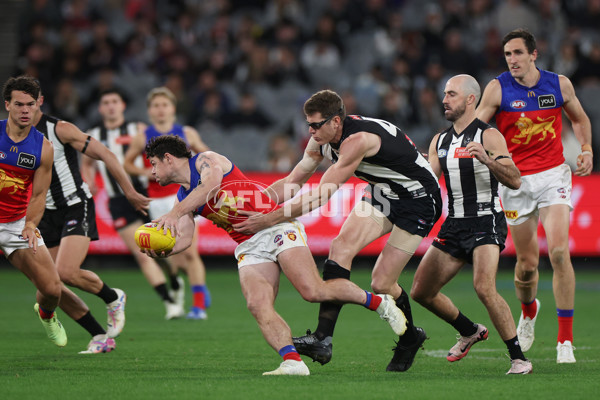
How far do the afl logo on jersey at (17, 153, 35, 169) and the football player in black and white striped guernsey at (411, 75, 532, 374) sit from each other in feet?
11.4

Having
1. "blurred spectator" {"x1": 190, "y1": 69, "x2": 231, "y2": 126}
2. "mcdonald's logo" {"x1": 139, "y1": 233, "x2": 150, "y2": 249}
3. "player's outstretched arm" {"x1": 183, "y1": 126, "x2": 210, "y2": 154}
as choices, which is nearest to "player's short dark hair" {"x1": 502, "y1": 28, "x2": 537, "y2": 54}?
"mcdonald's logo" {"x1": 139, "y1": 233, "x2": 150, "y2": 249}

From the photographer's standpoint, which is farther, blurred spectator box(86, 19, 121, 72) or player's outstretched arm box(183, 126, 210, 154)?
blurred spectator box(86, 19, 121, 72)

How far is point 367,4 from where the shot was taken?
20688 mm


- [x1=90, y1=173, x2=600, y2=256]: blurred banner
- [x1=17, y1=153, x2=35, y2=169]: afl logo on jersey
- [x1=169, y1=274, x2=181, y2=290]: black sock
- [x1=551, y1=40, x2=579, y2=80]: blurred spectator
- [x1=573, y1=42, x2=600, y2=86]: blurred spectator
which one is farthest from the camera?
[x1=573, y1=42, x2=600, y2=86]: blurred spectator

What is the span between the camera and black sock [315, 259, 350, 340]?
6.91 metres

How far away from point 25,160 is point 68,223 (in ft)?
4.34

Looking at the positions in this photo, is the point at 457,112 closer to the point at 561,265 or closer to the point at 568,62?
the point at 561,265

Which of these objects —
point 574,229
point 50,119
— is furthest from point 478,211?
point 574,229

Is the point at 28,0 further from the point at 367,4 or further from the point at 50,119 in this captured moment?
the point at 50,119

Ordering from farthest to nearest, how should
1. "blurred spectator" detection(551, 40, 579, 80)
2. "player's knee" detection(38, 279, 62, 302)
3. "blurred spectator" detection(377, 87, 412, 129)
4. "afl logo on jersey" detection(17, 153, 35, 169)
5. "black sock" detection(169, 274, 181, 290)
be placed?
"blurred spectator" detection(551, 40, 579, 80) → "blurred spectator" detection(377, 87, 412, 129) → "black sock" detection(169, 274, 181, 290) → "player's knee" detection(38, 279, 62, 302) → "afl logo on jersey" detection(17, 153, 35, 169)

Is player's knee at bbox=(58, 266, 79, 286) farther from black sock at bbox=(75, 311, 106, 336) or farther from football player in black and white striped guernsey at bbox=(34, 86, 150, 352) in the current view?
black sock at bbox=(75, 311, 106, 336)

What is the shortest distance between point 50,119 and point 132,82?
11945 mm

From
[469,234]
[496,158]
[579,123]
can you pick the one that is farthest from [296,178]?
[579,123]

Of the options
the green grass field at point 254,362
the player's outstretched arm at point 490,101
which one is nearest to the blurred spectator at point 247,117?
the green grass field at point 254,362
